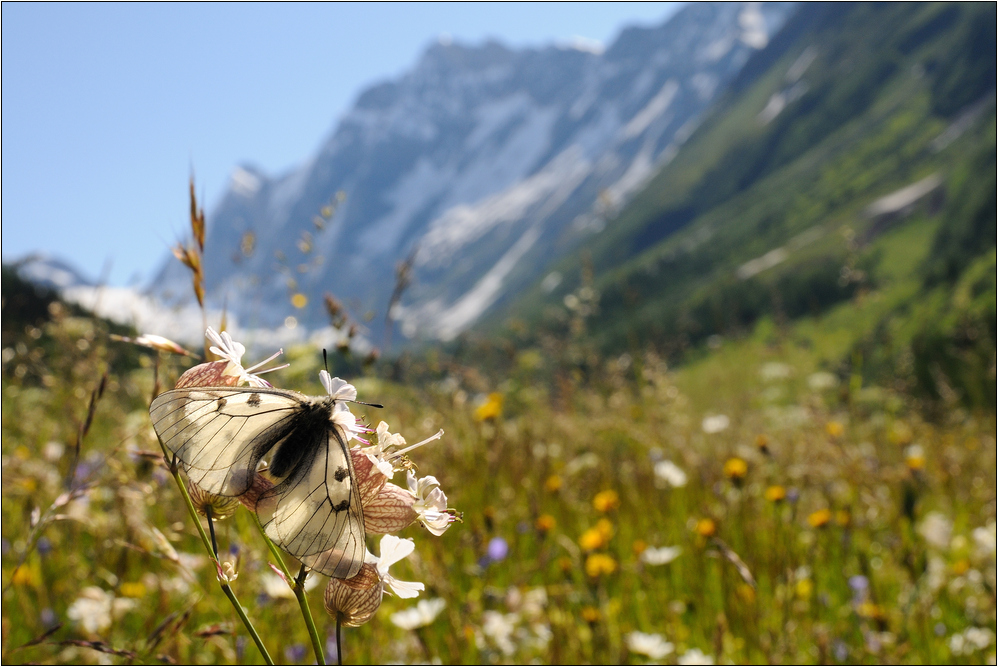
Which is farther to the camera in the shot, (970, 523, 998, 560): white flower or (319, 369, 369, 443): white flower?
(970, 523, 998, 560): white flower

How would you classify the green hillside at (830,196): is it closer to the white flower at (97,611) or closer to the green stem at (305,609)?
the white flower at (97,611)

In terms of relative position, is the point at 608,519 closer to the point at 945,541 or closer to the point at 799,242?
the point at 945,541

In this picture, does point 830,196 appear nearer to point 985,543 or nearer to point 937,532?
point 937,532

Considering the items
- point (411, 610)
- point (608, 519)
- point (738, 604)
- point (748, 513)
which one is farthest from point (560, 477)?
point (411, 610)

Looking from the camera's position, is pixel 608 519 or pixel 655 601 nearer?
pixel 655 601

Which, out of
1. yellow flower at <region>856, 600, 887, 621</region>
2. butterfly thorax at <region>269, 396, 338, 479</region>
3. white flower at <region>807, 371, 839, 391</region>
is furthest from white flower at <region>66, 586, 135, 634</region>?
white flower at <region>807, 371, 839, 391</region>

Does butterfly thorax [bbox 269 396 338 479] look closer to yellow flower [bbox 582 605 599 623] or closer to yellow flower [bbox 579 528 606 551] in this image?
yellow flower [bbox 582 605 599 623]
